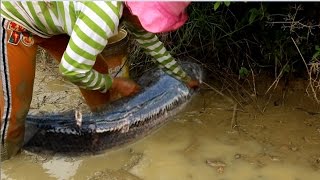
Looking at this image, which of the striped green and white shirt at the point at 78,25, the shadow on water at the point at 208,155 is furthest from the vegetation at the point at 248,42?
the striped green and white shirt at the point at 78,25

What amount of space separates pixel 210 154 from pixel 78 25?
111 cm

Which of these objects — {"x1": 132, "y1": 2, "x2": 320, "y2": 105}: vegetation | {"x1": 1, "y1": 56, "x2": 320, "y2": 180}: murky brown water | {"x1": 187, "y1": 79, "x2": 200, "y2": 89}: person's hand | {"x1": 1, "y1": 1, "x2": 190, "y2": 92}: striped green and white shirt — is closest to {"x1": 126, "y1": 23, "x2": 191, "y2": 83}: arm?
{"x1": 1, "y1": 1, "x2": 190, "y2": 92}: striped green and white shirt

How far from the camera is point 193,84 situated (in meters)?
3.56

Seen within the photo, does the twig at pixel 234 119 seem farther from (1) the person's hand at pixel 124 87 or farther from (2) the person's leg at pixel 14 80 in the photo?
(2) the person's leg at pixel 14 80

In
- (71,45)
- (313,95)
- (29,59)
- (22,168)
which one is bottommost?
(22,168)

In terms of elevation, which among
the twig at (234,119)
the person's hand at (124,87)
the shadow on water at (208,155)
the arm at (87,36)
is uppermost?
the arm at (87,36)

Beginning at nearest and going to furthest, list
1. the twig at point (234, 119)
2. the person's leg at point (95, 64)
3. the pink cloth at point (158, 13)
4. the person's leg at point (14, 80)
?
1. the pink cloth at point (158, 13)
2. the person's leg at point (14, 80)
3. the person's leg at point (95, 64)
4. the twig at point (234, 119)

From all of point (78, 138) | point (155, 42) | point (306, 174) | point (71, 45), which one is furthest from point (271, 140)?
point (71, 45)

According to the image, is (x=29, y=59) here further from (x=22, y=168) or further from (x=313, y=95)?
(x=313, y=95)

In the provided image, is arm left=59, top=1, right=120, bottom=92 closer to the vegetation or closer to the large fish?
the large fish

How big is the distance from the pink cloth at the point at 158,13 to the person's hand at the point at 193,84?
38.2 inches

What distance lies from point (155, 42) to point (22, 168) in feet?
3.41

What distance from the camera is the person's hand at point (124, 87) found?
3.21 metres

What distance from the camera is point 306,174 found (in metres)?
2.94
